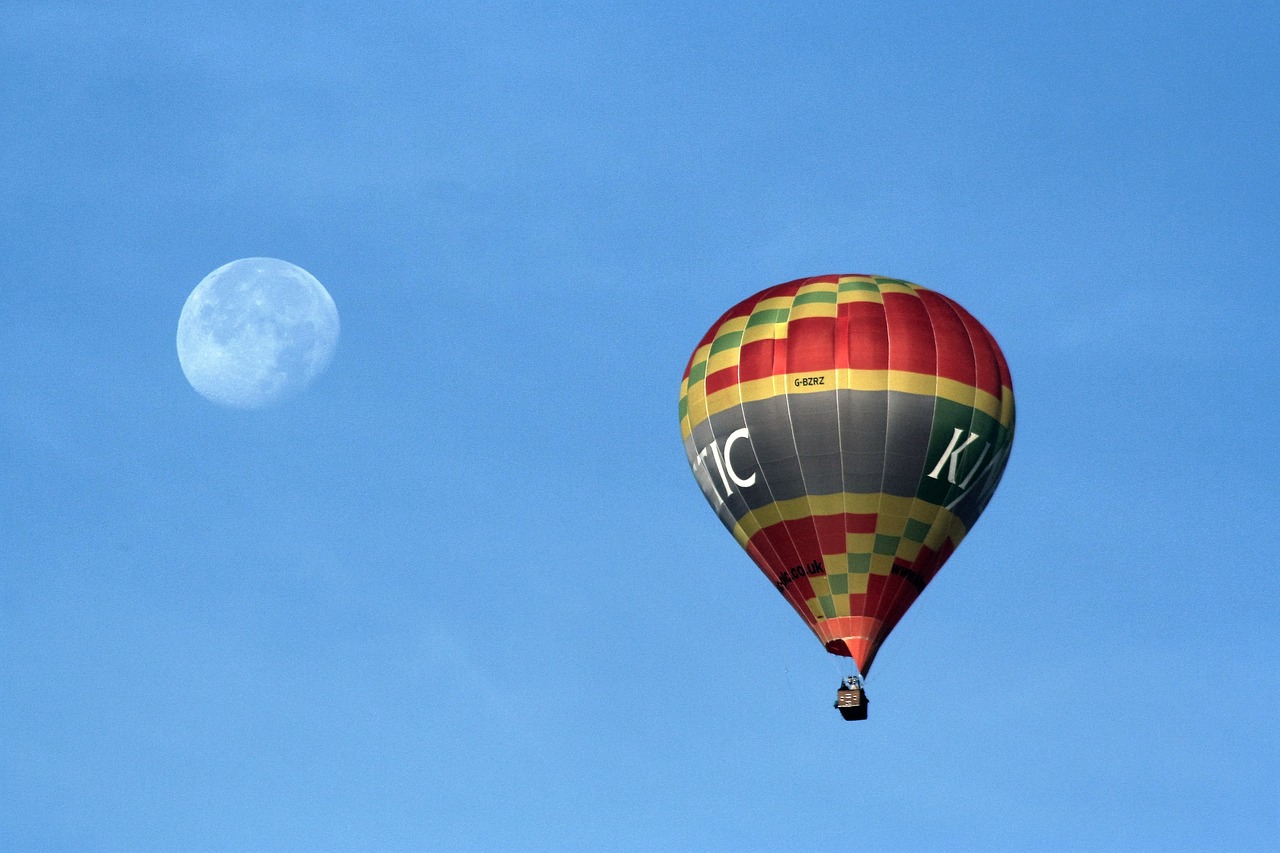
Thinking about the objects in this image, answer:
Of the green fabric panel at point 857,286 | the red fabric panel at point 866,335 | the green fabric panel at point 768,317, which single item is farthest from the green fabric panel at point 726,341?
the green fabric panel at point 857,286

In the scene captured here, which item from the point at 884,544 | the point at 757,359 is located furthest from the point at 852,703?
the point at 757,359

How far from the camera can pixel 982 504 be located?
5972cm

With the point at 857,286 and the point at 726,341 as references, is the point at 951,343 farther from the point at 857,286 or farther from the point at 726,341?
the point at 726,341

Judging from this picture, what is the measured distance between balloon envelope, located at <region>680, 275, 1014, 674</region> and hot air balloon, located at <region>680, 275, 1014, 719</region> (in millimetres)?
30

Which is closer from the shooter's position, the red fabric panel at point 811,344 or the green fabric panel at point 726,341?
the red fabric panel at point 811,344

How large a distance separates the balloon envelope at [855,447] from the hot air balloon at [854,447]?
0.10 feet

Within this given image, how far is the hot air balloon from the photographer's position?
57.8 m

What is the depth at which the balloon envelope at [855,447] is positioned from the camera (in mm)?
57750

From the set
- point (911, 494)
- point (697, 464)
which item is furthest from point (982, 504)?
point (697, 464)

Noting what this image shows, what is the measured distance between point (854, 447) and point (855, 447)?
0.02m

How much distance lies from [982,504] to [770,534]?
15.9ft

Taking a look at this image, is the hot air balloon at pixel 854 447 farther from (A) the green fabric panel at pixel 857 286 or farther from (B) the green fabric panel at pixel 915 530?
(A) the green fabric panel at pixel 857 286

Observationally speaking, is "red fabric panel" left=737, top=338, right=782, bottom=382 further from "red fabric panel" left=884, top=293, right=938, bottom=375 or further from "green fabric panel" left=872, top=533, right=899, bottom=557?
"green fabric panel" left=872, top=533, right=899, bottom=557

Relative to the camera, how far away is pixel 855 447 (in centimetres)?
5769
